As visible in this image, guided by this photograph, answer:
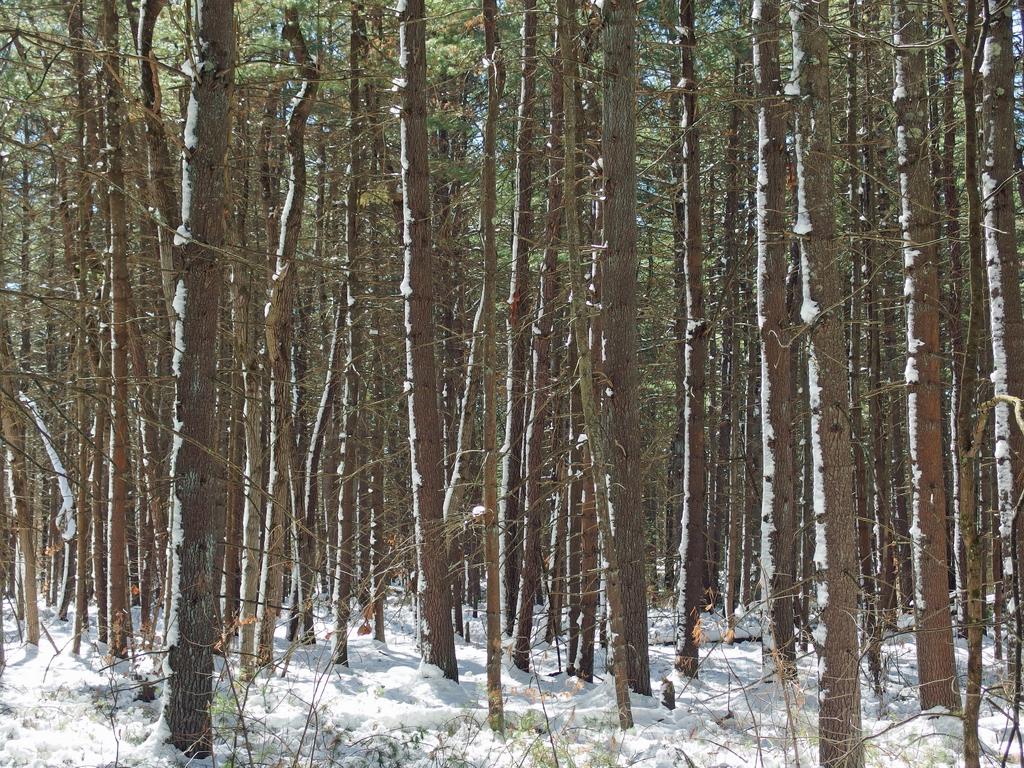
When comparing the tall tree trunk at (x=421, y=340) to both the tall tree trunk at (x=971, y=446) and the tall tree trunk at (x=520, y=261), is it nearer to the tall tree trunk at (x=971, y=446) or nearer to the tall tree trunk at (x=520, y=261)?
the tall tree trunk at (x=520, y=261)

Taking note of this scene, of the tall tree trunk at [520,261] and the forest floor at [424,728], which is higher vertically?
the tall tree trunk at [520,261]

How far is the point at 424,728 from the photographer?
7.11 m

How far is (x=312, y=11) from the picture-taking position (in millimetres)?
10047

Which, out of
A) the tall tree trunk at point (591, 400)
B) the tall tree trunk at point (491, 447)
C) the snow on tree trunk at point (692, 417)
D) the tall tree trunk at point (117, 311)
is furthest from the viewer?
the snow on tree trunk at point (692, 417)

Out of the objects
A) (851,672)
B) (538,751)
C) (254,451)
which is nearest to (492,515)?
(538,751)

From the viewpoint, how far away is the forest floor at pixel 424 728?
6.01 metres

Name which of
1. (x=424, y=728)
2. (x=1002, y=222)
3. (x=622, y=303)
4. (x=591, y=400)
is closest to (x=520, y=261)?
(x=622, y=303)

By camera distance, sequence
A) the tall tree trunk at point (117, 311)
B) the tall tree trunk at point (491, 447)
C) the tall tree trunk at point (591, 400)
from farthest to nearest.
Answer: the tall tree trunk at point (117, 311) → the tall tree trunk at point (491, 447) → the tall tree trunk at point (591, 400)

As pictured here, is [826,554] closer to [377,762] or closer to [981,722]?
[981,722]

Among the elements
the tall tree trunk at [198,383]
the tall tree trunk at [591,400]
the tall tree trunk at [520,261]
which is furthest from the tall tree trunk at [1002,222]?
the tall tree trunk at [198,383]

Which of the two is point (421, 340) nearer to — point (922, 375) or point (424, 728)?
point (424, 728)

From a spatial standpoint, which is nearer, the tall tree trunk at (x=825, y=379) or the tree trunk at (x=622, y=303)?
the tall tree trunk at (x=825, y=379)

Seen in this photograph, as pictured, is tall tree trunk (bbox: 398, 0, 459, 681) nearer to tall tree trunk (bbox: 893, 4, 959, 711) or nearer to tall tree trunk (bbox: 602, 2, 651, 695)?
tall tree trunk (bbox: 602, 2, 651, 695)

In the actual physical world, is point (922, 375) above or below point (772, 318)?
below
